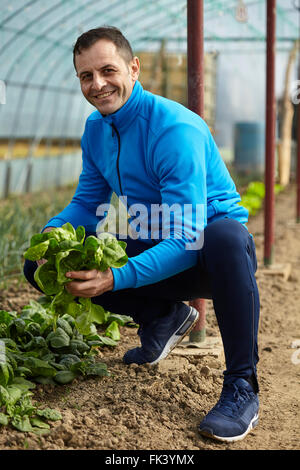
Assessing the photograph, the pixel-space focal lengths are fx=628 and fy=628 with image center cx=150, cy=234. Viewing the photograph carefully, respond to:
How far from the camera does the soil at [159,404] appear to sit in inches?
71.7

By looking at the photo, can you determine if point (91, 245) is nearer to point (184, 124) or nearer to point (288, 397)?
point (184, 124)

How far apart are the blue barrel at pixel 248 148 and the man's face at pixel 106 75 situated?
9947 millimetres

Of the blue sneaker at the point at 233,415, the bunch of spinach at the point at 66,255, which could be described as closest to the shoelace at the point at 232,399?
the blue sneaker at the point at 233,415

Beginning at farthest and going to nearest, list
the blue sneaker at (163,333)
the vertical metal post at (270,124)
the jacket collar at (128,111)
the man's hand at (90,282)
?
the vertical metal post at (270,124) < the blue sneaker at (163,333) < the jacket collar at (128,111) < the man's hand at (90,282)

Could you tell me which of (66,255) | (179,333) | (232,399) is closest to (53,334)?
(179,333)

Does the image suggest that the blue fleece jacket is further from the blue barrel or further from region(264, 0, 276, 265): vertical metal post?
the blue barrel

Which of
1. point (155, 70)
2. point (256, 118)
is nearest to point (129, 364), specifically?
point (155, 70)

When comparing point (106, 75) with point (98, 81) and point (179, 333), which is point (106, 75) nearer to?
point (98, 81)

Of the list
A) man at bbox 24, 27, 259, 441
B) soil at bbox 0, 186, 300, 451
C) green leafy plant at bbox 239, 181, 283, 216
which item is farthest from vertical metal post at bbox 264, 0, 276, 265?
green leafy plant at bbox 239, 181, 283, 216

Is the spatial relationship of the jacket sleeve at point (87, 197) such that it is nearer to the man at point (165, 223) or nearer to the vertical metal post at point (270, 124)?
the man at point (165, 223)

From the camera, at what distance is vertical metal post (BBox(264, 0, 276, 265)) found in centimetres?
410

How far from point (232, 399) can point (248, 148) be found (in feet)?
34.2

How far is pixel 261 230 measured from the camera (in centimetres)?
615
